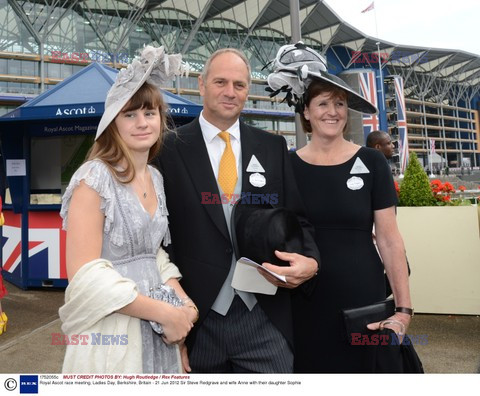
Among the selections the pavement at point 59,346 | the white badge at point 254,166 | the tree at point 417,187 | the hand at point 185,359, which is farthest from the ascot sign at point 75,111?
the hand at point 185,359

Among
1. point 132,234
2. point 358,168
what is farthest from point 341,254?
point 132,234

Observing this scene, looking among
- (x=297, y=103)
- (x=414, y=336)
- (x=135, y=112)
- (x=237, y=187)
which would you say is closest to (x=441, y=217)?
(x=414, y=336)

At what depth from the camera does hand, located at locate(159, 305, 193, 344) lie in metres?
1.53

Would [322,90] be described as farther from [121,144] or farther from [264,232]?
[121,144]

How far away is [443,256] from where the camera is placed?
491cm

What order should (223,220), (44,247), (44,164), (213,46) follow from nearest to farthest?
(223,220) < (44,247) < (44,164) < (213,46)

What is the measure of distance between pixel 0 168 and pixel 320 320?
7.13 m

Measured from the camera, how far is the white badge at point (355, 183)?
205cm

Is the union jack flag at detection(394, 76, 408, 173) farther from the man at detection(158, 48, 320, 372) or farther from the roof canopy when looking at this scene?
the man at detection(158, 48, 320, 372)

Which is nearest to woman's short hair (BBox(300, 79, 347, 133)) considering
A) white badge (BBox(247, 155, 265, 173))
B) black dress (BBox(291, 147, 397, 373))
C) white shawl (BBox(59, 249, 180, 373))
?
black dress (BBox(291, 147, 397, 373))

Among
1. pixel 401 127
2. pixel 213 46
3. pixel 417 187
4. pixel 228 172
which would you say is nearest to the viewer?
pixel 228 172

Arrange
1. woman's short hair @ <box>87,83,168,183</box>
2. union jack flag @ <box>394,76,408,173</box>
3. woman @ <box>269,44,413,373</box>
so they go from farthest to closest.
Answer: union jack flag @ <box>394,76,408,173</box> < woman @ <box>269,44,413,373</box> < woman's short hair @ <box>87,83,168,183</box>

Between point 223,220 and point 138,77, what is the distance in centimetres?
66

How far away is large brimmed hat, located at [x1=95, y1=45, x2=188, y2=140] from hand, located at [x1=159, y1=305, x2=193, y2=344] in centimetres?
73
